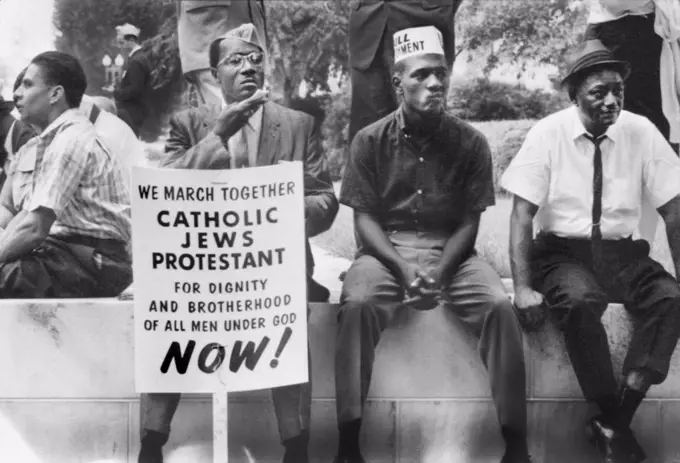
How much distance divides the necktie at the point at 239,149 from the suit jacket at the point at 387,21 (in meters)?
0.66

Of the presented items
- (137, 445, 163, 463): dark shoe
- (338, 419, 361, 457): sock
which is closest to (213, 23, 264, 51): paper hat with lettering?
(338, 419, 361, 457): sock

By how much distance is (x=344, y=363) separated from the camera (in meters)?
5.20

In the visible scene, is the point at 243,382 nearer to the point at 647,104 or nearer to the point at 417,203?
the point at 417,203

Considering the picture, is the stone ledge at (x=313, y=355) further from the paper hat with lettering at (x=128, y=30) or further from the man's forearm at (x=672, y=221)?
the paper hat with lettering at (x=128, y=30)

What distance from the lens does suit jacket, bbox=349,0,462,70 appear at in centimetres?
534

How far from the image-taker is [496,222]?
5375mm

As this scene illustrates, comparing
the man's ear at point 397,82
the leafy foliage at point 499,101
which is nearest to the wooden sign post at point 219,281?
the man's ear at point 397,82

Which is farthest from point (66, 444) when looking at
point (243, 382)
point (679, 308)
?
point (679, 308)

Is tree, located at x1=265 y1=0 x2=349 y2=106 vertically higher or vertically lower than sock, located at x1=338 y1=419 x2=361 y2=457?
higher

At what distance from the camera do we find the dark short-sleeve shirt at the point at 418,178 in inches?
209

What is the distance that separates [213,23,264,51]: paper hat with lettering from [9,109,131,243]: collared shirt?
2.69 ft

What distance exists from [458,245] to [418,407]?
819 mm

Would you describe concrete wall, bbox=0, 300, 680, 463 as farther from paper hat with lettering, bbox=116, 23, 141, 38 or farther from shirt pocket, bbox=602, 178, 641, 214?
paper hat with lettering, bbox=116, 23, 141, 38

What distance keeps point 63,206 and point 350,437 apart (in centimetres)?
181
